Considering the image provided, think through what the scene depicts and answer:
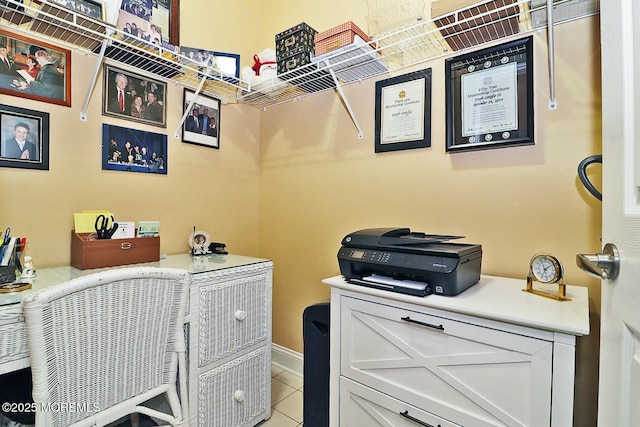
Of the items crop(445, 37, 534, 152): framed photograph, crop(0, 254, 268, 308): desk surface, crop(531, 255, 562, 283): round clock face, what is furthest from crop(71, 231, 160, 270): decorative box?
crop(531, 255, 562, 283): round clock face

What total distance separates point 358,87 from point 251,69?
2.26 ft

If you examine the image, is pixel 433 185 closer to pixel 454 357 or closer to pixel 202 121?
pixel 454 357

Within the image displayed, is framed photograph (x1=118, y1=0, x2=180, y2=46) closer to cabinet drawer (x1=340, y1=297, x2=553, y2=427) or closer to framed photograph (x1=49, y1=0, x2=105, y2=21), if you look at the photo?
framed photograph (x1=49, y1=0, x2=105, y2=21)

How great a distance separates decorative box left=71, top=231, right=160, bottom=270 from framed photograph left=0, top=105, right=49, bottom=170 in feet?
1.15

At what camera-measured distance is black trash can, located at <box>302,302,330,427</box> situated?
58.2 inches

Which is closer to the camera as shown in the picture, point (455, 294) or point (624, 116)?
point (624, 116)

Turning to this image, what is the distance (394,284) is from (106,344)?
96 cm

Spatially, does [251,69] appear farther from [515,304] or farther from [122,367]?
[515,304]

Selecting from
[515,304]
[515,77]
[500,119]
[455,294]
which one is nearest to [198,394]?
[455,294]

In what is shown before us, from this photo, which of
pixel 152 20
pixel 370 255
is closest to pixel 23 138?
pixel 152 20

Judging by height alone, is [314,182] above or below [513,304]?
above

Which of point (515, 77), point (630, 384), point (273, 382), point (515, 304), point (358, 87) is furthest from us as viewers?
point (273, 382)

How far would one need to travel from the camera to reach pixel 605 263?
2.00ft

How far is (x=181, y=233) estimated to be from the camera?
1.93 m
